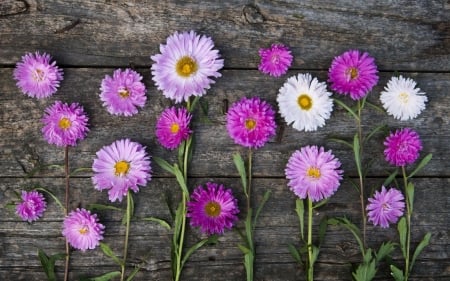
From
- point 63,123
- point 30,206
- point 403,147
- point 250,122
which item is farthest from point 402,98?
point 30,206

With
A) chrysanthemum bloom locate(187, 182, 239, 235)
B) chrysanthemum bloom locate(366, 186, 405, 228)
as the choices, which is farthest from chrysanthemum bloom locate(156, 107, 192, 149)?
chrysanthemum bloom locate(366, 186, 405, 228)

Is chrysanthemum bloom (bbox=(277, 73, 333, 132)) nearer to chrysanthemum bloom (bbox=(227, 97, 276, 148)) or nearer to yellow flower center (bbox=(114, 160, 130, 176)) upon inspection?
chrysanthemum bloom (bbox=(227, 97, 276, 148))

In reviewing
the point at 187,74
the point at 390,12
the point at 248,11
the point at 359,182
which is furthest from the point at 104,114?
the point at 390,12

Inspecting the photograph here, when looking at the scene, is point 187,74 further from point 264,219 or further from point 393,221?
point 393,221

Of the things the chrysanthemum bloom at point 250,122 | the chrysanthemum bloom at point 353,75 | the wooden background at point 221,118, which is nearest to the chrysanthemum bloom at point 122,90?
the wooden background at point 221,118

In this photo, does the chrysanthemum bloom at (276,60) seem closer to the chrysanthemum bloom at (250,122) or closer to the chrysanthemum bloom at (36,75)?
the chrysanthemum bloom at (250,122)

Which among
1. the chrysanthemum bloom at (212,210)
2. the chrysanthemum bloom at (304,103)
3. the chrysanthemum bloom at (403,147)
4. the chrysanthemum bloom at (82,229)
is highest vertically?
the chrysanthemum bloom at (304,103)

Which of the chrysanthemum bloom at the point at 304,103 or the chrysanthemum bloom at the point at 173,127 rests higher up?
the chrysanthemum bloom at the point at 304,103
